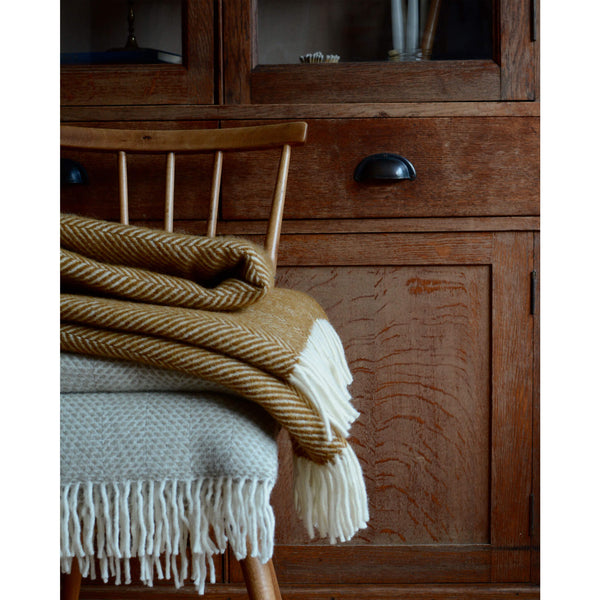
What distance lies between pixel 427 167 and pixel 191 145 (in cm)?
30

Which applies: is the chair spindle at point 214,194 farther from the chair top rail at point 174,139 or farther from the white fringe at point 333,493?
the white fringe at point 333,493

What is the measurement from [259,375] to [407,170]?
489 mm

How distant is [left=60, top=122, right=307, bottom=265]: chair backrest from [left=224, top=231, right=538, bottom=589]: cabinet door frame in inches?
3.7

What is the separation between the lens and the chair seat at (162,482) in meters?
0.39

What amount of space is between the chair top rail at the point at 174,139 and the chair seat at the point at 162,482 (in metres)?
0.45

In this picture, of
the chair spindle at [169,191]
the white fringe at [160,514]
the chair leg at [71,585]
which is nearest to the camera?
the white fringe at [160,514]

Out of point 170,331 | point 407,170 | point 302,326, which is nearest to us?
point 170,331

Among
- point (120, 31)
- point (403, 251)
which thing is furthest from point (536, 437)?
point (120, 31)

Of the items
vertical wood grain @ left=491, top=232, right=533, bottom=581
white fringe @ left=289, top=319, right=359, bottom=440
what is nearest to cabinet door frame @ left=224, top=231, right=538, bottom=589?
vertical wood grain @ left=491, top=232, right=533, bottom=581

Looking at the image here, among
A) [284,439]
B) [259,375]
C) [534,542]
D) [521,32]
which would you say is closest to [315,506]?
[259,375]

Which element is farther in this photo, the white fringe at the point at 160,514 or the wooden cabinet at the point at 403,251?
the wooden cabinet at the point at 403,251

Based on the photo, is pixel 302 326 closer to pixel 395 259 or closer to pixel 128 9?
pixel 395 259

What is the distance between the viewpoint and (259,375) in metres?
0.40

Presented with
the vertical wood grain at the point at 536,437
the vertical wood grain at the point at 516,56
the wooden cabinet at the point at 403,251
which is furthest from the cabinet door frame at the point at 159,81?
the vertical wood grain at the point at 536,437
